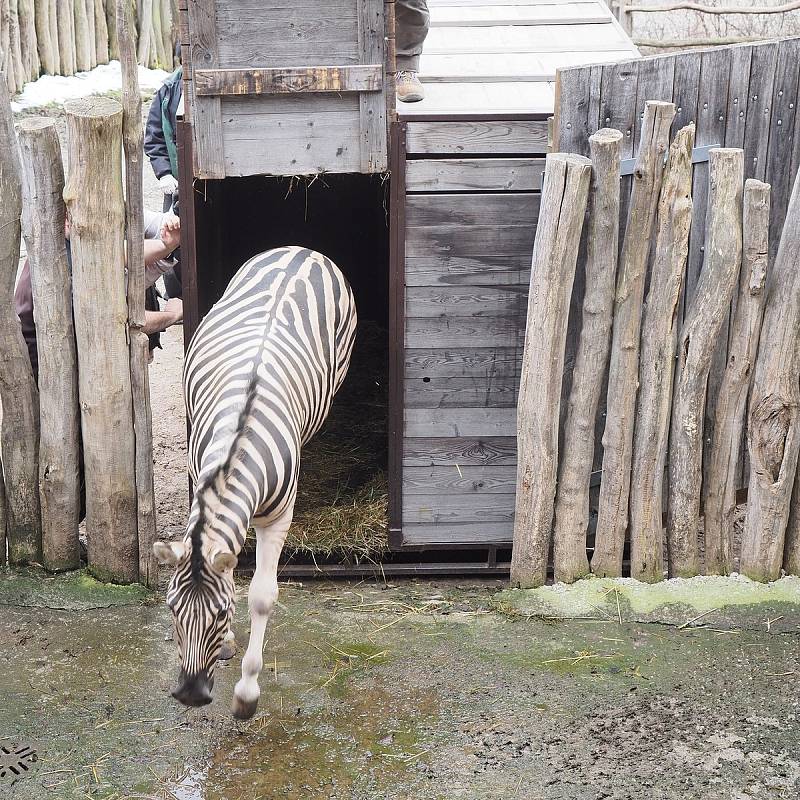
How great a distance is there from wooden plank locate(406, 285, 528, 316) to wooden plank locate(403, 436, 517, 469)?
649 millimetres

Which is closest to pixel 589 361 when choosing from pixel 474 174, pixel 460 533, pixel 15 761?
pixel 474 174

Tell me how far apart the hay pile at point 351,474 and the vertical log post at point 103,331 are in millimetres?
918

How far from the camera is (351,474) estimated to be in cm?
610

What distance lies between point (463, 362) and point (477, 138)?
42.7 inches

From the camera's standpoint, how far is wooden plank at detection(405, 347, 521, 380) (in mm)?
5141

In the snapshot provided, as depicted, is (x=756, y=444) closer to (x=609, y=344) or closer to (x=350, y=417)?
(x=609, y=344)

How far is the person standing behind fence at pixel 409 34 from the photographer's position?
5.49 meters

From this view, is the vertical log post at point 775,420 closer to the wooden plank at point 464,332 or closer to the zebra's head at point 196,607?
the wooden plank at point 464,332

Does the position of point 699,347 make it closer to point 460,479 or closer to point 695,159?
point 695,159

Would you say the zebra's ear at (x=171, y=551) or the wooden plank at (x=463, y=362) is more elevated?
the wooden plank at (x=463, y=362)

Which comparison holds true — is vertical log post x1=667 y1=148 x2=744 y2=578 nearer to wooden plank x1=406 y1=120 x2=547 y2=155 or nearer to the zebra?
wooden plank x1=406 y1=120 x2=547 y2=155

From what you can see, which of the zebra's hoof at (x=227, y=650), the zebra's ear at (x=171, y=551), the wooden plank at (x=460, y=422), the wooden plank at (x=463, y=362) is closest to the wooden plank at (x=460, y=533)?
the wooden plank at (x=460, y=422)

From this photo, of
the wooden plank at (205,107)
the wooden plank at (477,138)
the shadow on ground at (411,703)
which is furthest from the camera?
the wooden plank at (477,138)

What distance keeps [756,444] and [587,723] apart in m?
1.61
